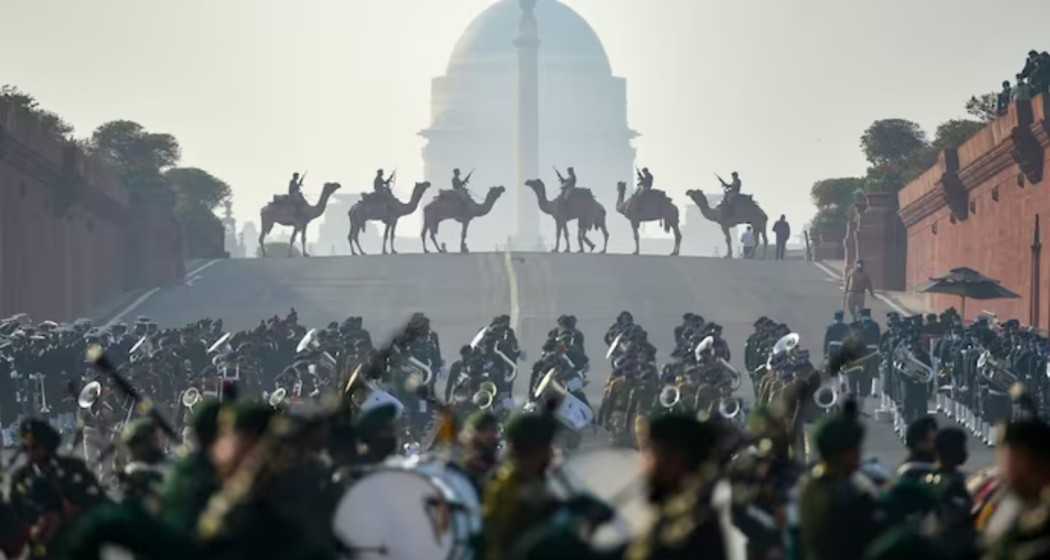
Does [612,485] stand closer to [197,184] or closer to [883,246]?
[883,246]

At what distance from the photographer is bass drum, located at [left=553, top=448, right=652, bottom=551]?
38.9 feet

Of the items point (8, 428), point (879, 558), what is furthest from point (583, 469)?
point (8, 428)

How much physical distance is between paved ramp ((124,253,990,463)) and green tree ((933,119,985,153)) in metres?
18.8

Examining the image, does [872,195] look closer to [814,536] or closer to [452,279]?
[452,279]

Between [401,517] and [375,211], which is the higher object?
[375,211]

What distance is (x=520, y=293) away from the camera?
58781 mm

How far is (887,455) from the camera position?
102 ft

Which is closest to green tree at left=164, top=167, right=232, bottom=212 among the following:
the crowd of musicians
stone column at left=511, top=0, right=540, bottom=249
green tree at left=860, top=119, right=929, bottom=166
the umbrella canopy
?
green tree at left=860, top=119, right=929, bottom=166

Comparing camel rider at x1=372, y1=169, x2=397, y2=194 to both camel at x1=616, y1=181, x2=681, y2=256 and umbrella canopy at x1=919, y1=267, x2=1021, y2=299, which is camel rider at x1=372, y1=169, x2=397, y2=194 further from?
umbrella canopy at x1=919, y1=267, x2=1021, y2=299

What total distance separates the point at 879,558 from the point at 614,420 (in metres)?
21.8

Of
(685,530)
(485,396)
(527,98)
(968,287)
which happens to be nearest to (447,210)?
(968,287)

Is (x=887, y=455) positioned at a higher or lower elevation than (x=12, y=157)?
lower

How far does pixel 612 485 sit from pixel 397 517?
1227mm

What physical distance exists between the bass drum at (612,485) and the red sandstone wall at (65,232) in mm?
37254
